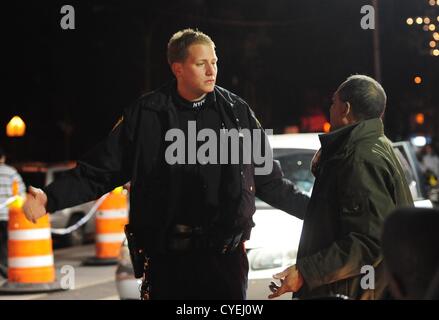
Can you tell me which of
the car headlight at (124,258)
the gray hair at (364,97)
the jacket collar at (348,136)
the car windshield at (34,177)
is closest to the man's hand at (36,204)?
the jacket collar at (348,136)

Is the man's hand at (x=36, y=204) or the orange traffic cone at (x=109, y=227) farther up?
the man's hand at (x=36, y=204)

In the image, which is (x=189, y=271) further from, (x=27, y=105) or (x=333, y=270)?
(x=27, y=105)

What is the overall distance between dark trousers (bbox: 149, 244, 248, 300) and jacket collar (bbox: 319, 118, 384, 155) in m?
0.66

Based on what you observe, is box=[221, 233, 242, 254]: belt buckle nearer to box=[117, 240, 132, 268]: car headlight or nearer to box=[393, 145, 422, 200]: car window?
box=[117, 240, 132, 268]: car headlight

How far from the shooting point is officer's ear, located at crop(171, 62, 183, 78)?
440 cm

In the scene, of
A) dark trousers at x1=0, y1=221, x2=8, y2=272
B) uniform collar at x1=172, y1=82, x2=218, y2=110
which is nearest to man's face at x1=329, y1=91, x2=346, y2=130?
uniform collar at x1=172, y1=82, x2=218, y2=110

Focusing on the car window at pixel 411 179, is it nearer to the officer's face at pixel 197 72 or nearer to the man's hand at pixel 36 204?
the officer's face at pixel 197 72

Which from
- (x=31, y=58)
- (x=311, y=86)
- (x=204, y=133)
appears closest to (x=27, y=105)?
(x=31, y=58)

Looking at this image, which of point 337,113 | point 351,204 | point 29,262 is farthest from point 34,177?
point 351,204

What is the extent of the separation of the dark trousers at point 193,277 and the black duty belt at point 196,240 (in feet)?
0.09

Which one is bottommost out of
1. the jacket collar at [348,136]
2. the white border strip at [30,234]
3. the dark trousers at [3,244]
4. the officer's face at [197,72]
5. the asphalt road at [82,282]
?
the asphalt road at [82,282]

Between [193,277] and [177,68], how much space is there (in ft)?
3.05

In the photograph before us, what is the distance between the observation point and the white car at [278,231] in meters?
7.79

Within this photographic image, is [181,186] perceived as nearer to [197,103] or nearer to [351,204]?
[197,103]
